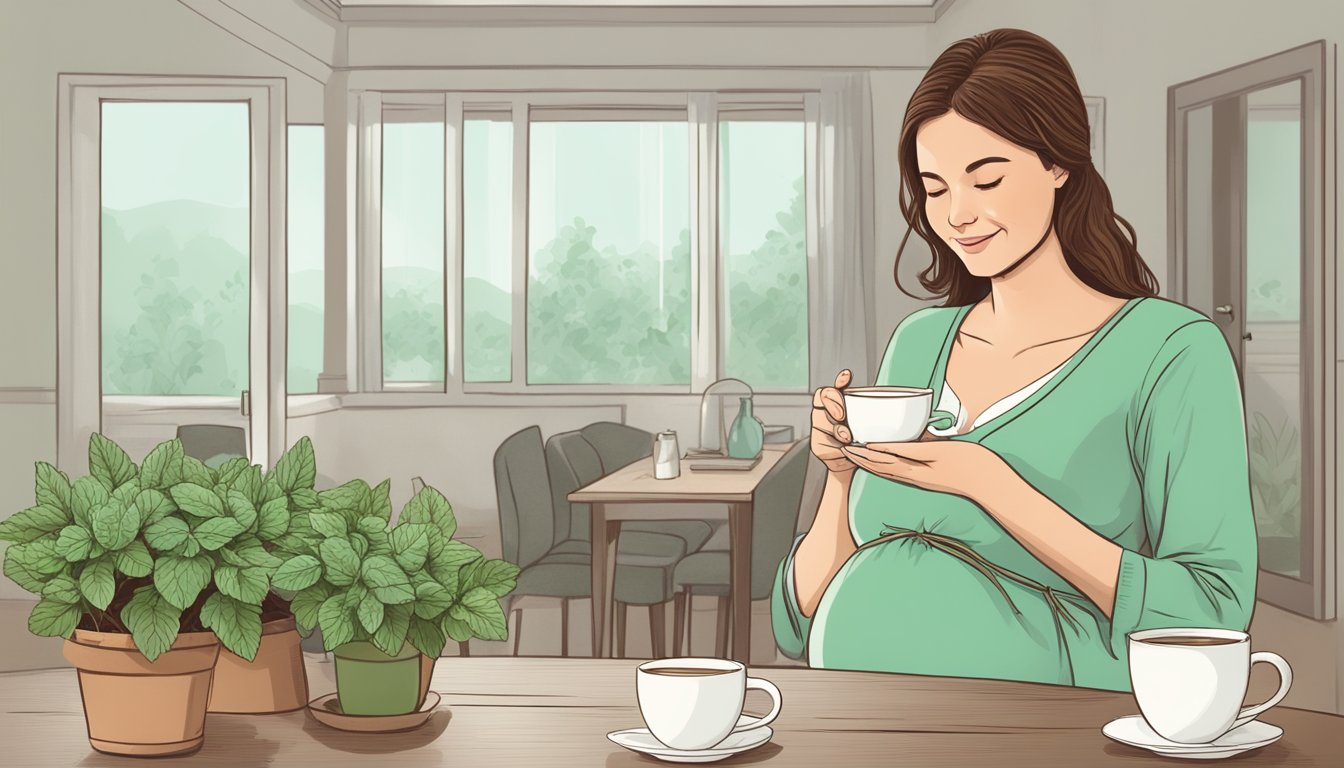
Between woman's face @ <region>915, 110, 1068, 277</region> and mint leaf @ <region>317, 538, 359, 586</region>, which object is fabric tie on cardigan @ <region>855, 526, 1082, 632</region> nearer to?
woman's face @ <region>915, 110, 1068, 277</region>

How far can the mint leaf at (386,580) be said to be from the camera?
3.34ft

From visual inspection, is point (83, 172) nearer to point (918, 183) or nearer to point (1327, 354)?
point (918, 183)

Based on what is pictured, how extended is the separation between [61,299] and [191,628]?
4811mm

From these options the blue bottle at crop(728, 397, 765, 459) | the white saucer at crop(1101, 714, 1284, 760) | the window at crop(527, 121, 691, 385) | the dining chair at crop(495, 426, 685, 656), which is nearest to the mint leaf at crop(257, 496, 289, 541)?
the white saucer at crop(1101, 714, 1284, 760)

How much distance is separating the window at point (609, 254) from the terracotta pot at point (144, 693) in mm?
5940

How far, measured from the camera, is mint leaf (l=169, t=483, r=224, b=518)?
3.25ft

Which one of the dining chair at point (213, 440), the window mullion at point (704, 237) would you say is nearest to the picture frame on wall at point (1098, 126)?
the window mullion at point (704, 237)

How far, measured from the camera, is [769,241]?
6.88 metres

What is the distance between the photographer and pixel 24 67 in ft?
17.5

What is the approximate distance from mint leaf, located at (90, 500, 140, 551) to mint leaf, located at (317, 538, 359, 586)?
0.15 metres

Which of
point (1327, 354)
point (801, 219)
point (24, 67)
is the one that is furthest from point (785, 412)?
point (24, 67)

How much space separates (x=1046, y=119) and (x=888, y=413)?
18.7 inches

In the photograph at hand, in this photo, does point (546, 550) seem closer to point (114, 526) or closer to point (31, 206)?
point (31, 206)

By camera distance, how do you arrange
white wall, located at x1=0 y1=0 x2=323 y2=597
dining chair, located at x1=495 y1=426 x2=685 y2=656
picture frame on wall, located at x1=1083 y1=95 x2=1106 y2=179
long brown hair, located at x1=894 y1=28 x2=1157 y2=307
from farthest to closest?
1. picture frame on wall, located at x1=1083 y1=95 x2=1106 y2=179
2. white wall, located at x1=0 y1=0 x2=323 y2=597
3. dining chair, located at x1=495 y1=426 x2=685 y2=656
4. long brown hair, located at x1=894 y1=28 x2=1157 y2=307
